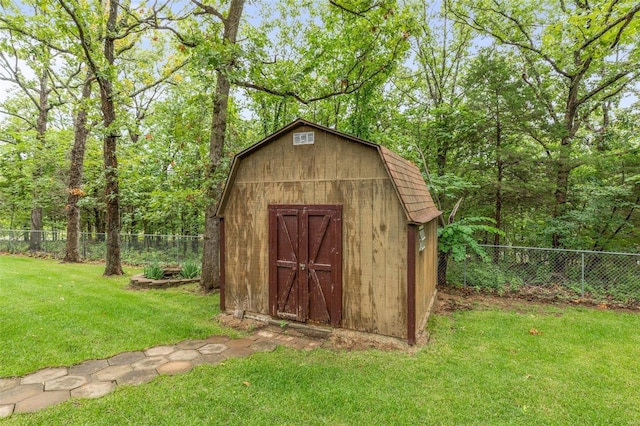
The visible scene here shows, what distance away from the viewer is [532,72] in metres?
9.83

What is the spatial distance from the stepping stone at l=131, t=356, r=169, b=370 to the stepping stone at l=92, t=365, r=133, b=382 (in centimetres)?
9

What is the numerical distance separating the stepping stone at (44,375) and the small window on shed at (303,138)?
4138mm

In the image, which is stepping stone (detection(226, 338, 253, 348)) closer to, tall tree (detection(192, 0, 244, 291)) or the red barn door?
the red barn door

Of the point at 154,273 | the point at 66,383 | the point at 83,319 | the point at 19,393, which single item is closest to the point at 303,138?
the point at 66,383

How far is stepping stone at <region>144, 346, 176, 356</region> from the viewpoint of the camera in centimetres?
403

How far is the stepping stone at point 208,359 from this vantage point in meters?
3.83

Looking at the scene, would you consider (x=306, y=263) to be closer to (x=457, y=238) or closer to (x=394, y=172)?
(x=394, y=172)

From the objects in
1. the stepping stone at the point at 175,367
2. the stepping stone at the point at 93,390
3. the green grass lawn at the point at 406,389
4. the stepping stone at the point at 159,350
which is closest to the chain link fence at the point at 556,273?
the green grass lawn at the point at 406,389

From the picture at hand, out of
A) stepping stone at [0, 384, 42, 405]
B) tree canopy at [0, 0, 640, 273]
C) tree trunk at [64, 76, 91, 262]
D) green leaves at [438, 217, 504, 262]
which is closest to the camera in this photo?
stepping stone at [0, 384, 42, 405]

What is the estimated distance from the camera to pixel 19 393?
3.01 metres

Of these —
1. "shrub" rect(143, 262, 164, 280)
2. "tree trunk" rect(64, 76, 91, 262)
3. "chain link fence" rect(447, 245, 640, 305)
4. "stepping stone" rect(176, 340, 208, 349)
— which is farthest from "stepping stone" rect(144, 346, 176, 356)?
"tree trunk" rect(64, 76, 91, 262)

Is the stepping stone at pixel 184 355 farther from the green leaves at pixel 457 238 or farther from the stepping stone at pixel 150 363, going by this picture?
the green leaves at pixel 457 238

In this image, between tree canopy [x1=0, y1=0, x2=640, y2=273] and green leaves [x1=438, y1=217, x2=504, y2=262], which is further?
tree canopy [x1=0, y1=0, x2=640, y2=273]

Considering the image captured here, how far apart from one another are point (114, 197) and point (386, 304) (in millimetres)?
8134
